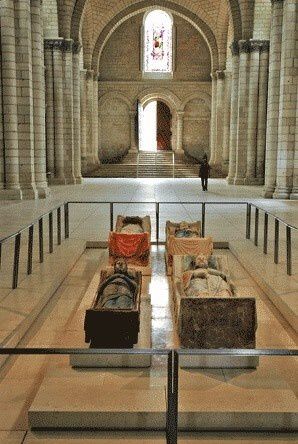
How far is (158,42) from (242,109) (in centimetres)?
1562

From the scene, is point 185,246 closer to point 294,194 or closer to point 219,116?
point 294,194

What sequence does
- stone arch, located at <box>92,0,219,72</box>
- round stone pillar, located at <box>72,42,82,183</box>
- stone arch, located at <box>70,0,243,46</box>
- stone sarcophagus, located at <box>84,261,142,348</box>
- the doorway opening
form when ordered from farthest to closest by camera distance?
the doorway opening, stone arch, located at <box>92,0,219,72</box>, round stone pillar, located at <box>72,42,82,183</box>, stone arch, located at <box>70,0,243,46</box>, stone sarcophagus, located at <box>84,261,142,348</box>

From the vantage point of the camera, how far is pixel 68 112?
2812cm

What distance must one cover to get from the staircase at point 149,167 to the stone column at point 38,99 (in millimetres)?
15884

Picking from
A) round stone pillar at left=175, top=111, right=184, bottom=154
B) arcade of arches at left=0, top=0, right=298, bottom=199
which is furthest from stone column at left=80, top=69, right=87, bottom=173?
round stone pillar at left=175, top=111, right=184, bottom=154

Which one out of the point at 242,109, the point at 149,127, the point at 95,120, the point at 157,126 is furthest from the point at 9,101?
the point at 149,127

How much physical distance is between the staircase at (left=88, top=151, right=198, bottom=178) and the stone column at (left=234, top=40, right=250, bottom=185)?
8.07 metres

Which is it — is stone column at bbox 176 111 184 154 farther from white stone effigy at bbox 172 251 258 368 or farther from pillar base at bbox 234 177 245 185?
white stone effigy at bbox 172 251 258 368

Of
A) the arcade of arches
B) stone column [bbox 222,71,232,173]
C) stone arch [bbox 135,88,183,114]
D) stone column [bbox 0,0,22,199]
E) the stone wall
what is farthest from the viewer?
stone arch [bbox 135,88,183,114]

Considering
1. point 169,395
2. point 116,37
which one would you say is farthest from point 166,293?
point 116,37

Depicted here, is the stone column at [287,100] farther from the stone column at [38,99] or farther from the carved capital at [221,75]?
the carved capital at [221,75]

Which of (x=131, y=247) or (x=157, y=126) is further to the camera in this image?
(x=157, y=126)

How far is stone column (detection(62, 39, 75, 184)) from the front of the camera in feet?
89.7

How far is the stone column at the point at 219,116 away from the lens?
1451 inches
